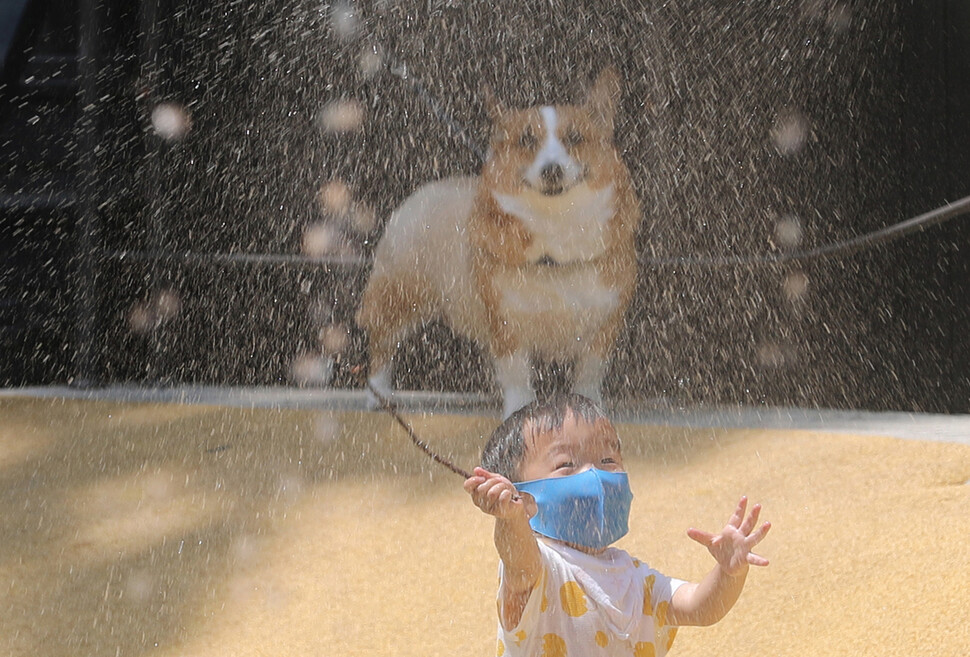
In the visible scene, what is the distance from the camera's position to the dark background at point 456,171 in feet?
9.65

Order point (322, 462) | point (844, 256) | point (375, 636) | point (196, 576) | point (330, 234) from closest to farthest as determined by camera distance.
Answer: point (375, 636)
point (196, 576)
point (322, 462)
point (844, 256)
point (330, 234)

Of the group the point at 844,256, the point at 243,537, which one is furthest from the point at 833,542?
the point at 844,256

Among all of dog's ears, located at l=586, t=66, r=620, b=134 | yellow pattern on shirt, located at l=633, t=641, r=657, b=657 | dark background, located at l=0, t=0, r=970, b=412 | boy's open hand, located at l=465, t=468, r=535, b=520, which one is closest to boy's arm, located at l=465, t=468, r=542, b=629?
boy's open hand, located at l=465, t=468, r=535, b=520

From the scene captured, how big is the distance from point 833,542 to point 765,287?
1.54 metres

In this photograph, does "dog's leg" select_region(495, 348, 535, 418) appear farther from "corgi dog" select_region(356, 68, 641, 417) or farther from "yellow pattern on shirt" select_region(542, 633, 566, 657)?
"yellow pattern on shirt" select_region(542, 633, 566, 657)

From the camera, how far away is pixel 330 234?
12.1ft

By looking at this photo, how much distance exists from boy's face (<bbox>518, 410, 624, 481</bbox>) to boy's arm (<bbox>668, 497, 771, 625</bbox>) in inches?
5.7

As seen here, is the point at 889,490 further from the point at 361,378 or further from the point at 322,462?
the point at 361,378

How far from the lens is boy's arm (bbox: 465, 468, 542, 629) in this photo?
0.96 meters

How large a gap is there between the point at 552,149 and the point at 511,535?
1447 mm

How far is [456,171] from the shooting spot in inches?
145

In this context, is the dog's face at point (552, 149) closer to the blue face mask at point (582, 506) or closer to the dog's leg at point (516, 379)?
the dog's leg at point (516, 379)

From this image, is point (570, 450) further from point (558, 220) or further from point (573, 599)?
point (558, 220)

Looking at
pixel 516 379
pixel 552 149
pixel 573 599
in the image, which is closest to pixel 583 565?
pixel 573 599
